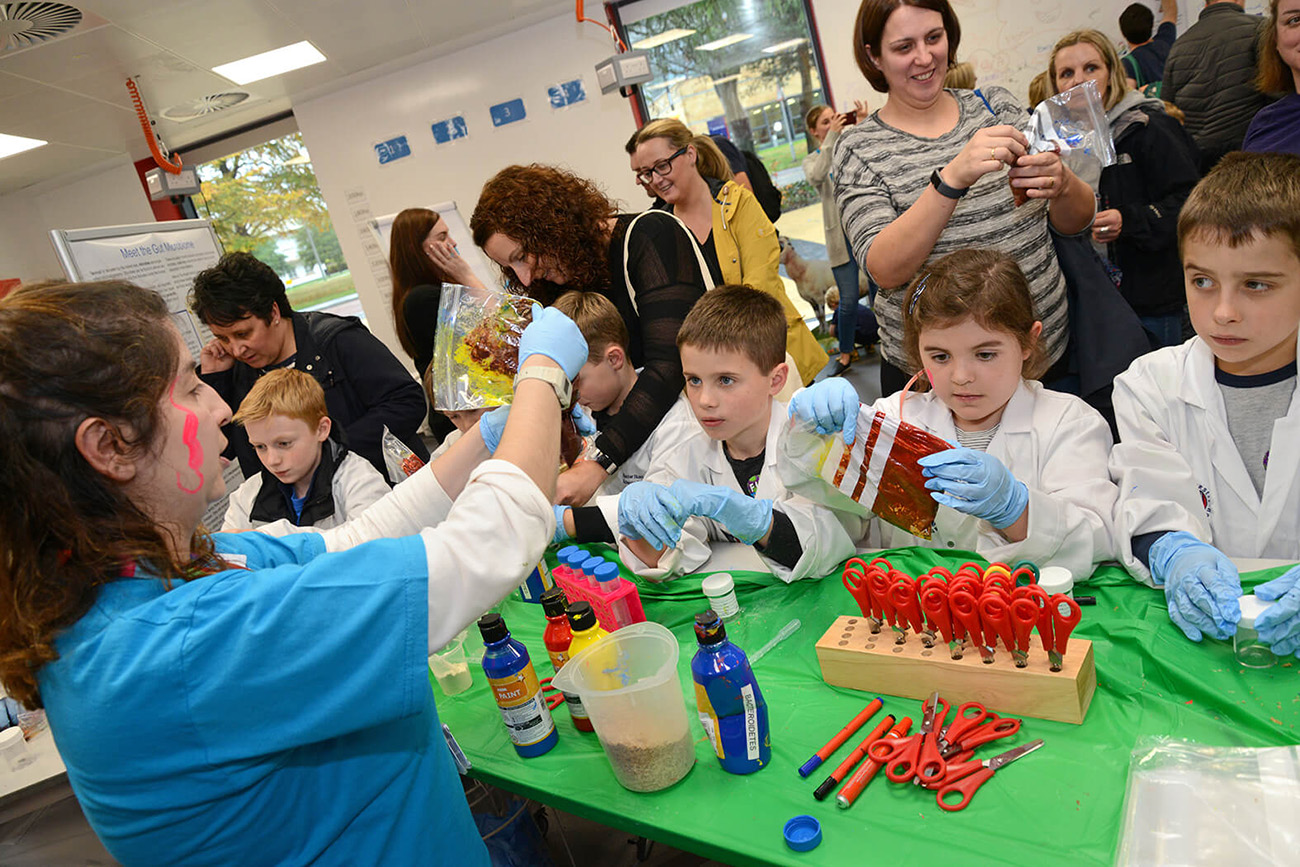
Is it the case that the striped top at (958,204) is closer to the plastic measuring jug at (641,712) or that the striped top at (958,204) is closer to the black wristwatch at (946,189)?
the black wristwatch at (946,189)

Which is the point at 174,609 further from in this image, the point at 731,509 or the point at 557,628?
the point at 731,509

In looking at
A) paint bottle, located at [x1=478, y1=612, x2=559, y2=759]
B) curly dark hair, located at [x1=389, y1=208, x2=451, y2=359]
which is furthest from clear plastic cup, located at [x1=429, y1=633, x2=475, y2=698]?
curly dark hair, located at [x1=389, y1=208, x2=451, y2=359]

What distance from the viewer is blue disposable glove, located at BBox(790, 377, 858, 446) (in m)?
1.54

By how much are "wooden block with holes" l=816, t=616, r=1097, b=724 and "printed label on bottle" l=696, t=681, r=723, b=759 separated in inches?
10.0

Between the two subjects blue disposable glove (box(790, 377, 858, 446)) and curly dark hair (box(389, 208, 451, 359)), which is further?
curly dark hair (box(389, 208, 451, 359))

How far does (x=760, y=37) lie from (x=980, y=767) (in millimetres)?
6296

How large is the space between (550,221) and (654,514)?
41.0 inches


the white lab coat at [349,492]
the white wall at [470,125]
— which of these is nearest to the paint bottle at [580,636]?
the white lab coat at [349,492]

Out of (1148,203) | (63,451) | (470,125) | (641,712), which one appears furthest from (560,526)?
(470,125)

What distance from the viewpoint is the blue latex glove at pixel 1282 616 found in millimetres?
1129

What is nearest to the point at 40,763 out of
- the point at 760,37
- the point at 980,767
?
the point at 980,767

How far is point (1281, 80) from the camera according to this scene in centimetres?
257

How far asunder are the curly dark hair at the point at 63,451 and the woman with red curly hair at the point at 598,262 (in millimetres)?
1394

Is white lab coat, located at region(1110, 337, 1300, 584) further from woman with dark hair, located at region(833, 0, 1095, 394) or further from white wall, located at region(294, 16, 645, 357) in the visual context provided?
white wall, located at region(294, 16, 645, 357)
